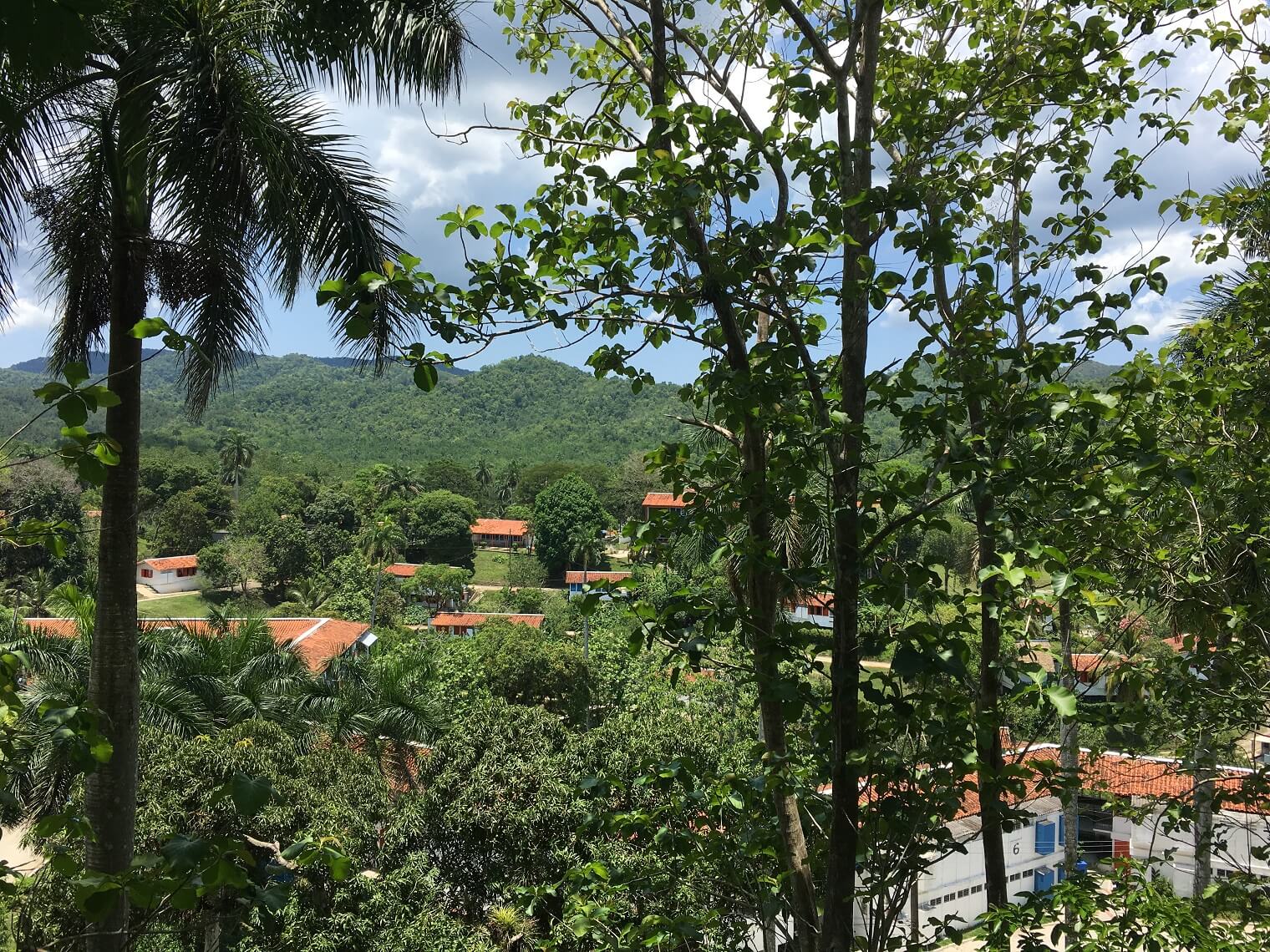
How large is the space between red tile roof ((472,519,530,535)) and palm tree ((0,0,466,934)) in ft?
172

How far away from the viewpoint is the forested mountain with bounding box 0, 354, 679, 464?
3519 inches

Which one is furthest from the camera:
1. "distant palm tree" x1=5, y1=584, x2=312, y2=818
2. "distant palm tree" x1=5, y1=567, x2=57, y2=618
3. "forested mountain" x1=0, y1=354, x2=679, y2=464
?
"forested mountain" x1=0, y1=354, x2=679, y2=464

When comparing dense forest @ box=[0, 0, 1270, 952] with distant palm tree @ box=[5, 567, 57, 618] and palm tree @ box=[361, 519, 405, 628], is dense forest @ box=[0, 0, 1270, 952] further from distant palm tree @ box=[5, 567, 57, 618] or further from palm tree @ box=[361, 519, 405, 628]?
palm tree @ box=[361, 519, 405, 628]

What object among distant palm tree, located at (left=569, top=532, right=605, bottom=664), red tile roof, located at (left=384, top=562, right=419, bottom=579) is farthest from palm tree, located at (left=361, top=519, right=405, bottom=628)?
distant palm tree, located at (left=569, top=532, right=605, bottom=664)

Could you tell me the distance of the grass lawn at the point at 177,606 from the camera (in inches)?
1430

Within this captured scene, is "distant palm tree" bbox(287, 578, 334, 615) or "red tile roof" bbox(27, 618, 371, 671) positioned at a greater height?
"red tile roof" bbox(27, 618, 371, 671)

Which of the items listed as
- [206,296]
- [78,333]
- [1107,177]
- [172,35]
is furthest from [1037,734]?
[78,333]

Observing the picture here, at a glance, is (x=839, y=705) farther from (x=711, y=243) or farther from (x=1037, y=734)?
(x=711, y=243)

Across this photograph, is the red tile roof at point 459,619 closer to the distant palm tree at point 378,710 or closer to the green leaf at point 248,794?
the distant palm tree at point 378,710

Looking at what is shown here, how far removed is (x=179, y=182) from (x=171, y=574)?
42.6 m

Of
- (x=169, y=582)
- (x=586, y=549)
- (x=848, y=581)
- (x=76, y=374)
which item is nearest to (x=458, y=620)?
(x=586, y=549)

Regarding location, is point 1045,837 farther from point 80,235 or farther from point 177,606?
point 177,606

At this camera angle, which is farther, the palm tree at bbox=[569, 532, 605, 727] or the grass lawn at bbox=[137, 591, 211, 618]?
the palm tree at bbox=[569, 532, 605, 727]

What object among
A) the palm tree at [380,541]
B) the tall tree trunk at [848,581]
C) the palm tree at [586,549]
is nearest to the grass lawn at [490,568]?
the palm tree at [586,549]
